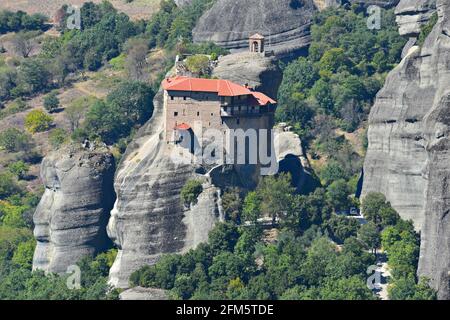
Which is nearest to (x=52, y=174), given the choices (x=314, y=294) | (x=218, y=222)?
(x=218, y=222)

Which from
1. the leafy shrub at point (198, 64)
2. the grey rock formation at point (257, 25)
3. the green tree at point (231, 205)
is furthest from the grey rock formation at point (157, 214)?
the grey rock formation at point (257, 25)

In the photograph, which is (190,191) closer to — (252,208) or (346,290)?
(252,208)

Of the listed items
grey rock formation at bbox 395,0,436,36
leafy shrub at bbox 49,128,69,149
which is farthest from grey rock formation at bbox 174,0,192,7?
grey rock formation at bbox 395,0,436,36

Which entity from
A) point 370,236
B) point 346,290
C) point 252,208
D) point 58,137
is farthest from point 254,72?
point 58,137

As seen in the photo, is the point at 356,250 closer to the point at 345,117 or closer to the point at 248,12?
the point at 345,117

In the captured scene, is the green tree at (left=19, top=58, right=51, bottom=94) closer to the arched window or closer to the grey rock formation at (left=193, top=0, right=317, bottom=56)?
the grey rock formation at (left=193, top=0, right=317, bottom=56)

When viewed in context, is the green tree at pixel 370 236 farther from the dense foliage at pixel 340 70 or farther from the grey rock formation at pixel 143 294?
the dense foliage at pixel 340 70

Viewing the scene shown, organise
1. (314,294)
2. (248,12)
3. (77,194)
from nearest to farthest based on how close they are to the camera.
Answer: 1. (314,294)
2. (77,194)
3. (248,12)
